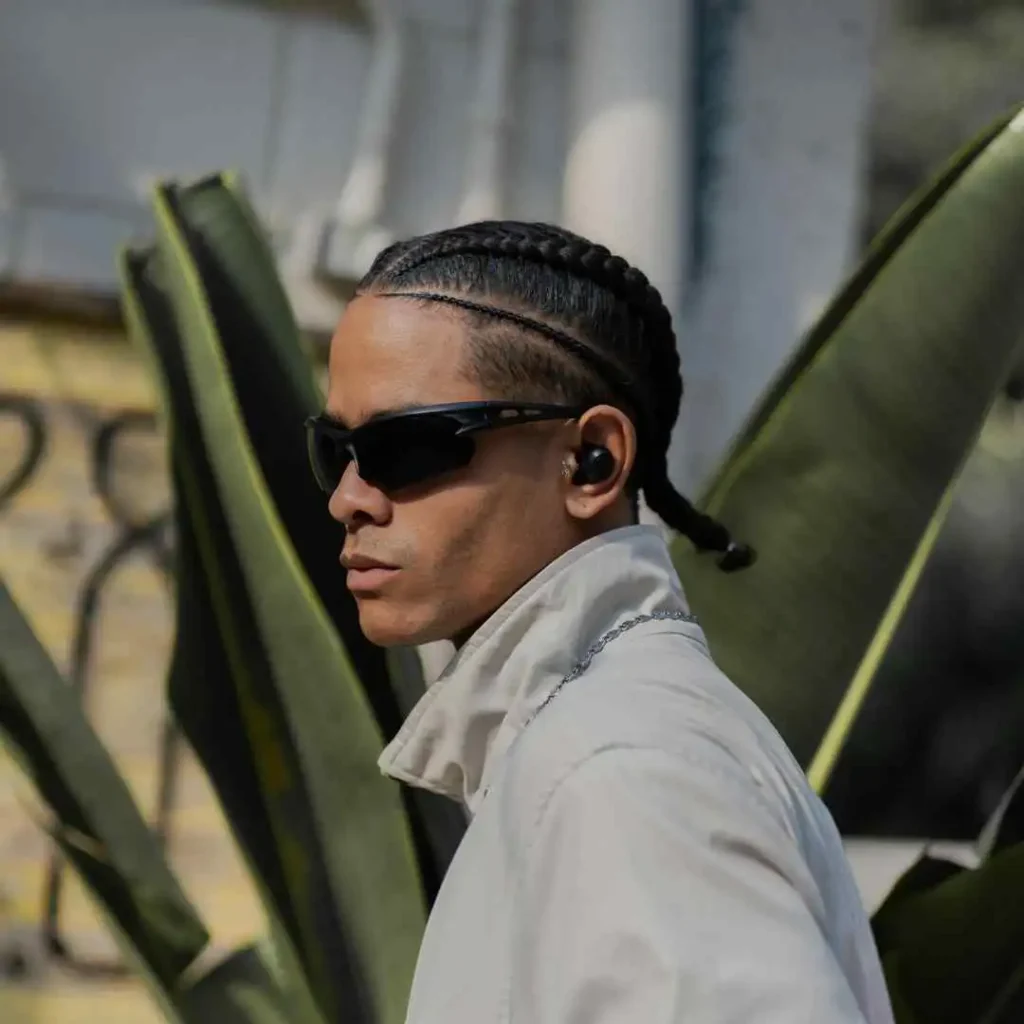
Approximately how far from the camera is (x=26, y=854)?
40.7 inches

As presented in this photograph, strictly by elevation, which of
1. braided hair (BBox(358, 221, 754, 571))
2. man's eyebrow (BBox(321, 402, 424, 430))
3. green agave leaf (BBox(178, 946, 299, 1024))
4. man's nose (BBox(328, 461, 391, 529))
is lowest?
green agave leaf (BBox(178, 946, 299, 1024))

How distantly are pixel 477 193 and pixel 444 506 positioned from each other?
0.87m

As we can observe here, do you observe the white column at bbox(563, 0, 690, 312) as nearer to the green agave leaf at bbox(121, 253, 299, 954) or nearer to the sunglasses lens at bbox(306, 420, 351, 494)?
the green agave leaf at bbox(121, 253, 299, 954)

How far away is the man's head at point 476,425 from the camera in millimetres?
387

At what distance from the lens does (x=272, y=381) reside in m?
0.71

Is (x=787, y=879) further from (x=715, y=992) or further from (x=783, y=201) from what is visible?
(x=783, y=201)

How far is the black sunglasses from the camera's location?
1.25 ft

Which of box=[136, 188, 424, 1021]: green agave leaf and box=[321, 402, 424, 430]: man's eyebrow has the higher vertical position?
box=[321, 402, 424, 430]: man's eyebrow

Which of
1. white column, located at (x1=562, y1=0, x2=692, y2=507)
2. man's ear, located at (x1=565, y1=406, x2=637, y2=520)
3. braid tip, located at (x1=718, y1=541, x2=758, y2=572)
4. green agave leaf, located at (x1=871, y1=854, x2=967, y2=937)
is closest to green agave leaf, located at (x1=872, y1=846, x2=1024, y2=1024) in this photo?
green agave leaf, located at (x1=871, y1=854, x2=967, y2=937)

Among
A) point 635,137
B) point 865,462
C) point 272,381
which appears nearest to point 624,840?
point 865,462

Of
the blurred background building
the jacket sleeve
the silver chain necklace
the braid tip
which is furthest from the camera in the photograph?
the blurred background building

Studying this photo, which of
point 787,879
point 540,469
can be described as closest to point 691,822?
point 787,879

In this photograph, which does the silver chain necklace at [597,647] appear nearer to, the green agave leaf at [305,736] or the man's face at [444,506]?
the man's face at [444,506]

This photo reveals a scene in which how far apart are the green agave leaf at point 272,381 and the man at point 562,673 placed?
26cm
